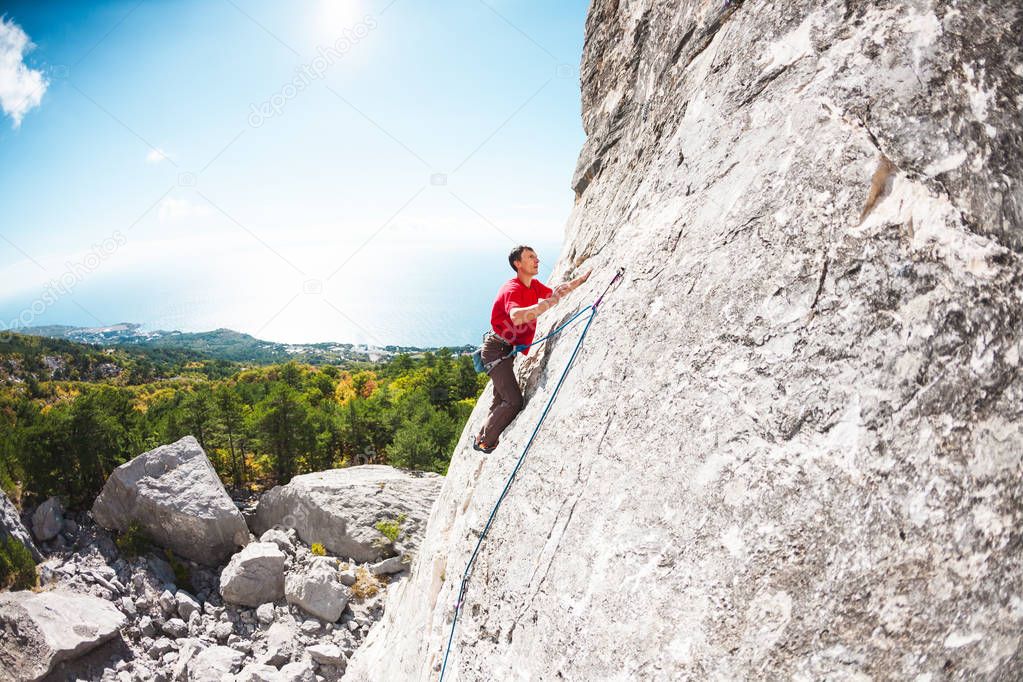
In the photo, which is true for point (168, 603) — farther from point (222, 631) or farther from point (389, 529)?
A: point (389, 529)

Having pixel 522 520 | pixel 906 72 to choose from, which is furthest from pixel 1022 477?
pixel 522 520

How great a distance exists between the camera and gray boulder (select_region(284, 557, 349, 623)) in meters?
12.2

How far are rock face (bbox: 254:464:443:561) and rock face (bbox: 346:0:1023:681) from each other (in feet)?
35.2

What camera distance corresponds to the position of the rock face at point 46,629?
33.2 feet

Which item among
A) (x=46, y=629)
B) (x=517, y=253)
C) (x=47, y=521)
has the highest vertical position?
(x=517, y=253)

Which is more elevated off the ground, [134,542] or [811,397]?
[811,397]

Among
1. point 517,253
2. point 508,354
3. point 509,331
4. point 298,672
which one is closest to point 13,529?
point 298,672

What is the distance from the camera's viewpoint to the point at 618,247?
217 inches

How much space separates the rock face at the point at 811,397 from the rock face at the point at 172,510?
44.2 ft

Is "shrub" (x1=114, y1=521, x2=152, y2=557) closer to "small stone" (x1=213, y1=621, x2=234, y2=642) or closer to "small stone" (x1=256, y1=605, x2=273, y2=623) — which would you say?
"small stone" (x1=213, y1=621, x2=234, y2=642)

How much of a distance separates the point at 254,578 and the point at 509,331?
38.7ft

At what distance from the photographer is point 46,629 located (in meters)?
10.7

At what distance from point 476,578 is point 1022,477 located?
437 cm

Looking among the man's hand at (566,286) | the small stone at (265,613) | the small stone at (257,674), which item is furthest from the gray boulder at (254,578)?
the man's hand at (566,286)
